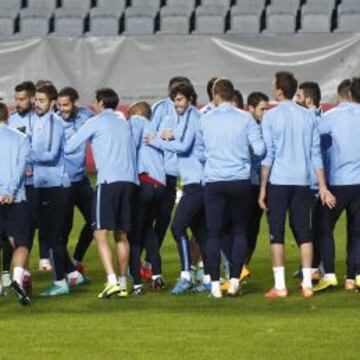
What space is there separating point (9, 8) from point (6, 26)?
84 cm

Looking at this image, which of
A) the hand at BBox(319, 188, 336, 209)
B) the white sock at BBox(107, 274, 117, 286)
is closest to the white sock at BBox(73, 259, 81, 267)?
the white sock at BBox(107, 274, 117, 286)

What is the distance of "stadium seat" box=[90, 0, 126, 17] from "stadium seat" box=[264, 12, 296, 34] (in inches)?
117

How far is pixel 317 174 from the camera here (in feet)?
49.5

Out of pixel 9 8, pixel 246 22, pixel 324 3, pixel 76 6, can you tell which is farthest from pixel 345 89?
pixel 9 8

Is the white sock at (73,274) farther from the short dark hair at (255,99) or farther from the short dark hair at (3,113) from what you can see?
the short dark hair at (255,99)

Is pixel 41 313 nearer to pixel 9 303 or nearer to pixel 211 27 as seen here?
pixel 9 303

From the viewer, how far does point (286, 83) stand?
1495cm

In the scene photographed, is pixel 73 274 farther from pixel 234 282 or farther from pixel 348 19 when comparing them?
pixel 348 19

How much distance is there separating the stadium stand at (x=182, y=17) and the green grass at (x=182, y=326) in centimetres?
1447

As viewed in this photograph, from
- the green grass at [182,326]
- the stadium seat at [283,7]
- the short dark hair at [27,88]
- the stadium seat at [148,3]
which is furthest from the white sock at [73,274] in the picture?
the stadium seat at [148,3]

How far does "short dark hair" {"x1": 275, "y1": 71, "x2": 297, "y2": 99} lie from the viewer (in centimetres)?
1491

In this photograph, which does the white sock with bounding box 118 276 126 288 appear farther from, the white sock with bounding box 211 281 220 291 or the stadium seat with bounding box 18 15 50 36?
the stadium seat with bounding box 18 15 50 36

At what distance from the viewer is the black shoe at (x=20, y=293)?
1431cm

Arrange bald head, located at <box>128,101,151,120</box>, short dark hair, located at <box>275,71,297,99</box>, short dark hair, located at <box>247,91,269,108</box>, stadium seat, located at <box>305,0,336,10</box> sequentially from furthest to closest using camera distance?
1. stadium seat, located at <box>305,0,336,10</box>
2. short dark hair, located at <box>247,91,269,108</box>
3. bald head, located at <box>128,101,151,120</box>
4. short dark hair, located at <box>275,71,297,99</box>
